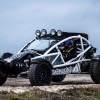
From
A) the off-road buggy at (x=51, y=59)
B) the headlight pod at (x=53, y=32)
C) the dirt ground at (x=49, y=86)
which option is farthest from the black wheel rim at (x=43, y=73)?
the headlight pod at (x=53, y=32)

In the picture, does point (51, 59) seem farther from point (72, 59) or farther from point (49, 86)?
point (49, 86)

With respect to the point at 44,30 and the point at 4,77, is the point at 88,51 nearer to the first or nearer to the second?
the point at 44,30

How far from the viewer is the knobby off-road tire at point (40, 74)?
18500mm

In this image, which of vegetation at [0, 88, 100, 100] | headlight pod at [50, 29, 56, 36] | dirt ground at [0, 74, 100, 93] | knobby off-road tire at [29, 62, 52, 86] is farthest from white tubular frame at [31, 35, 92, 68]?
vegetation at [0, 88, 100, 100]

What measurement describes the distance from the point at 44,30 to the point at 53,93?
653cm

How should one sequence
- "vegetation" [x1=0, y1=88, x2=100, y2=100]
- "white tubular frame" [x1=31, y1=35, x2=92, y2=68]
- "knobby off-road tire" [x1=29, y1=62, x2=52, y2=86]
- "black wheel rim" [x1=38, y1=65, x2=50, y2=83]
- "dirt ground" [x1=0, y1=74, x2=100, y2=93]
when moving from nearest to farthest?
"vegetation" [x1=0, y1=88, x2=100, y2=100], "dirt ground" [x1=0, y1=74, x2=100, y2=93], "knobby off-road tire" [x1=29, y1=62, x2=52, y2=86], "black wheel rim" [x1=38, y1=65, x2=50, y2=83], "white tubular frame" [x1=31, y1=35, x2=92, y2=68]

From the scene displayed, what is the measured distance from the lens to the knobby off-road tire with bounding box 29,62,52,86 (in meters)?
18.5

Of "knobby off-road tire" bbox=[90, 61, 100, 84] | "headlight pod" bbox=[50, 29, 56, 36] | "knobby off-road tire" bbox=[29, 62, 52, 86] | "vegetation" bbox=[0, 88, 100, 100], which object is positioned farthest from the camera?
"headlight pod" bbox=[50, 29, 56, 36]

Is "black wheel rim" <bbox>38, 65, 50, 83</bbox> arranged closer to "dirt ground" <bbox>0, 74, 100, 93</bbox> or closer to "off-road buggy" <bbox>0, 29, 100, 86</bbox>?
"off-road buggy" <bbox>0, 29, 100, 86</bbox>

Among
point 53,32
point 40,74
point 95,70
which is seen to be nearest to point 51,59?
point 40,74

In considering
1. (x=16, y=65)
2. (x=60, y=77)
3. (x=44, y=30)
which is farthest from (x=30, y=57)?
(x=60, y=77)

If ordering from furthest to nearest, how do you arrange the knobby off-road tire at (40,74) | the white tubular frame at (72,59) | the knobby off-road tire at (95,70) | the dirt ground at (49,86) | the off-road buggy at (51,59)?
the knobby off-road tire at (95,70), the white tubular frame at (72,59), the off-road buggy at (51,59), the knobby off-road tire at (40,74), the dirt ground at (49,86)

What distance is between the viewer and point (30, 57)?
64.0ft

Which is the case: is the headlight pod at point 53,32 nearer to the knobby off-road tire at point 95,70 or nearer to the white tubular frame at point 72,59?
the white tubular frame at point 72,59
